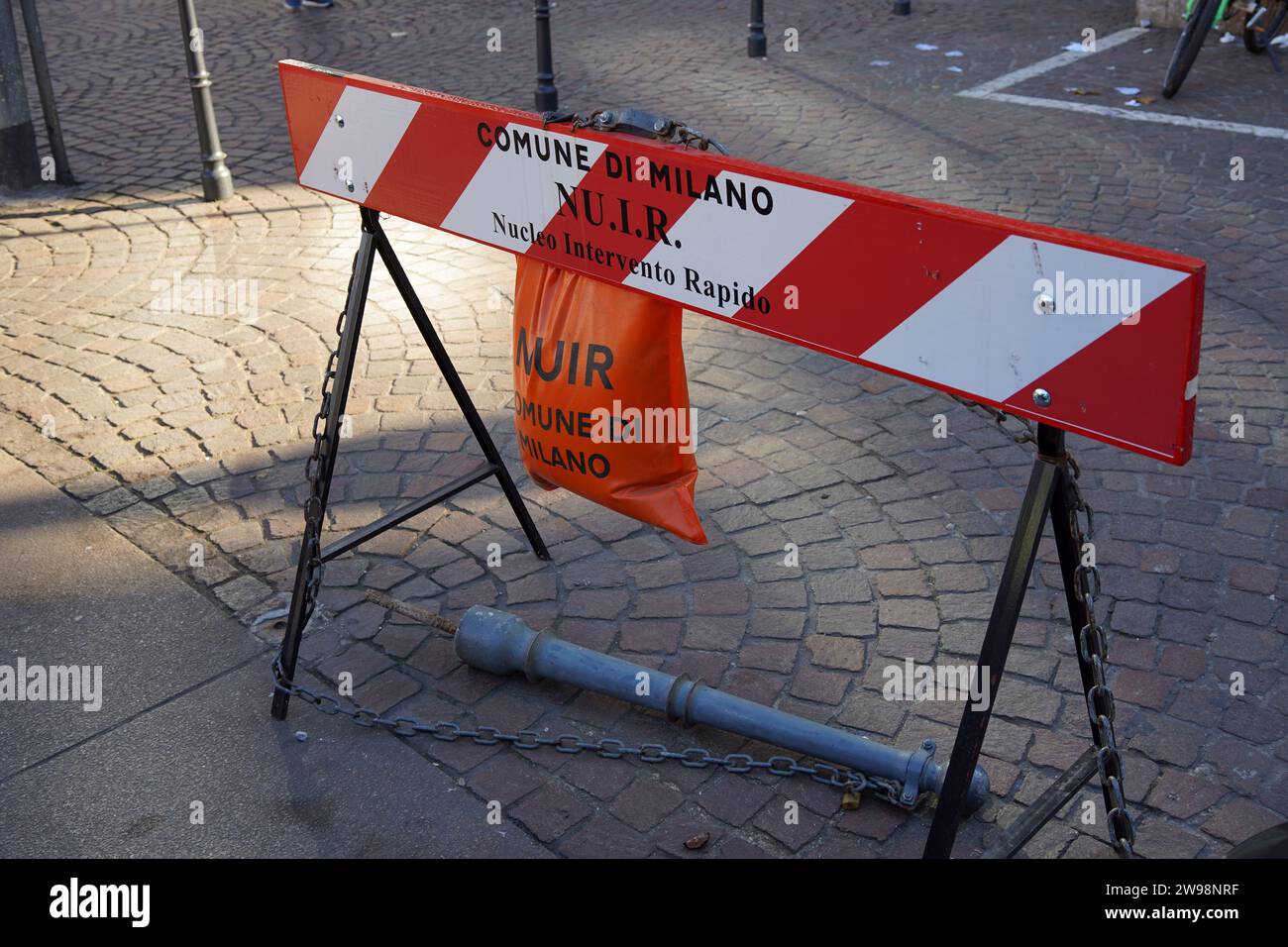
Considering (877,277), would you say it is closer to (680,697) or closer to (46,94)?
(680,697)

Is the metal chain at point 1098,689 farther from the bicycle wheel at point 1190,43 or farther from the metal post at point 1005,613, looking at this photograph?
the bicycle wheel at point 1190,43

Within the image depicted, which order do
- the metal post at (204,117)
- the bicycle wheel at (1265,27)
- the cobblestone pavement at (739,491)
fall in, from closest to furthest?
the cobblestone pavement at (739,491) < the metal post at (204,117) < the bicycle wheel at (1265,27)

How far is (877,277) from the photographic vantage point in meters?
2.57

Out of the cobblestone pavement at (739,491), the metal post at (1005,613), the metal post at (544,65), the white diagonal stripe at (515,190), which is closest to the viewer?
the metal post at (1005,613)

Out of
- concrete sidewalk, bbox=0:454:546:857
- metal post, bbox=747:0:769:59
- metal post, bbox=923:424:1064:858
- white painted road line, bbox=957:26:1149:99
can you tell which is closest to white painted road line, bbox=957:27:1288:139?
white painted road line, bbox=957:26:1149:99

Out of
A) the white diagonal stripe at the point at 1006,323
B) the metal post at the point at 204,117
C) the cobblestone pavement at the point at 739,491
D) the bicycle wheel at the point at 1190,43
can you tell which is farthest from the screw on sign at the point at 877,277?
the bicycle wheel at the point at 1190,43

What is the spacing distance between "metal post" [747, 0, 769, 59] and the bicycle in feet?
11.1

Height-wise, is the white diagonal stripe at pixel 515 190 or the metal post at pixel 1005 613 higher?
the white diagonal stripe at pixel 515 190

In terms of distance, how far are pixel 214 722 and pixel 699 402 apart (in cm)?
253

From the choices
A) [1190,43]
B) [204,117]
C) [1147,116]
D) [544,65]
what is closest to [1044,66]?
[1190,43]

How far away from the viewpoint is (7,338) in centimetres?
625

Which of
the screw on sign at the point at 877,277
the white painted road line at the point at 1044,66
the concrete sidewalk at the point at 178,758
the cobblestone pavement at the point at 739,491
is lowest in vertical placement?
the concrete sidewalk at the point at 178,758

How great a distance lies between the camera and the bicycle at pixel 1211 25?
9.24m

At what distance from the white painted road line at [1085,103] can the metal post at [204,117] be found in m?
5.49
